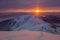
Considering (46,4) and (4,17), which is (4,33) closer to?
(4,17)

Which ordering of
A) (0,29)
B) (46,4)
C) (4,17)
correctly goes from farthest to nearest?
1. (46,4)
2. (4,17)
3. (0,29)

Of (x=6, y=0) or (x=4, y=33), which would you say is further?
(x=6, y=0)

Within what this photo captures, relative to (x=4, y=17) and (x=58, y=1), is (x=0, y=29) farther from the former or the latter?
(x=58, y=1)

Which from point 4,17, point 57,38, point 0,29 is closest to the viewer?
point 57,38

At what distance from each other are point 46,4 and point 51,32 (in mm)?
418

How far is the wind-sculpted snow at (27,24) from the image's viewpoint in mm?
942

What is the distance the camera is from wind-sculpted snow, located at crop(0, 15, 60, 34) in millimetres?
942

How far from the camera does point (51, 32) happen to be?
909 millimetres

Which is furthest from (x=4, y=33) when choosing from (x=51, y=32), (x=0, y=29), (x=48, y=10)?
(x=48, y=10)

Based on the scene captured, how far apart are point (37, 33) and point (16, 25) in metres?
0.19

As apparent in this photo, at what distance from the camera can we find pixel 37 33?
900mm

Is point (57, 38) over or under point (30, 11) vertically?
under

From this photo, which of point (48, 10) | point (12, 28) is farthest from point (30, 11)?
point (12, 28)

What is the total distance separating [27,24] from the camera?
1.00 metres
